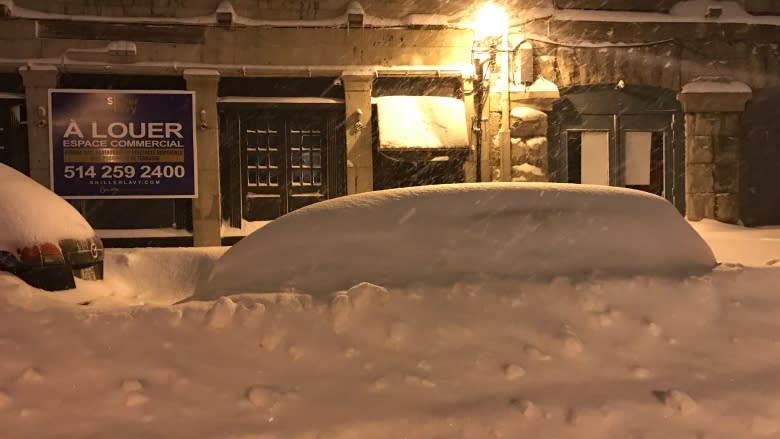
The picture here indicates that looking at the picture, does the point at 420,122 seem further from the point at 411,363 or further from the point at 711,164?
the point at 411,363

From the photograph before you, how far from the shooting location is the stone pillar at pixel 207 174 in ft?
41.7

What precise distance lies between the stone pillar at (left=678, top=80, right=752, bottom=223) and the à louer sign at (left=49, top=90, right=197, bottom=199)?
10.0 m

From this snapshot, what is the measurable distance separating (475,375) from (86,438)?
1.73 m

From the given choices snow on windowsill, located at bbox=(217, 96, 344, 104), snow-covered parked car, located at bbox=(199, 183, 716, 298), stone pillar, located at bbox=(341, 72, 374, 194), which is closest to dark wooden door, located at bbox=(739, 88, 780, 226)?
stone pillar, located at bbox=(341, 72, 374, 194)

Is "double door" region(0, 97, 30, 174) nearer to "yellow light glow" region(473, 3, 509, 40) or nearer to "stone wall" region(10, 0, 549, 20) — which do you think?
"stone wall" region(10, 0, 549, 20)

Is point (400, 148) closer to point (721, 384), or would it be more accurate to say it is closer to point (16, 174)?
point (16, 174)

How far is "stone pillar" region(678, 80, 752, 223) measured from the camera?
13758 millimetres

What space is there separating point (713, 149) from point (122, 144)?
1183cm

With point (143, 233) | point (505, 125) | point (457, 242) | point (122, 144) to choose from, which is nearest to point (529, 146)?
point (505, 125)

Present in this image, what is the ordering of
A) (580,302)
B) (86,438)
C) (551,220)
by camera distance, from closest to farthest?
(86,438) → (580,302) → (551,220)

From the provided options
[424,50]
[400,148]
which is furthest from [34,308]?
[424,50]

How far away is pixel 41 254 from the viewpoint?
453 cm

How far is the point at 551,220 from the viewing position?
4.27 m

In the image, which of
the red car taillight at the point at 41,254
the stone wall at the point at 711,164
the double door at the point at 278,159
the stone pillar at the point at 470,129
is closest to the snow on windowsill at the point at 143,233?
the double door at the point at 278,159
